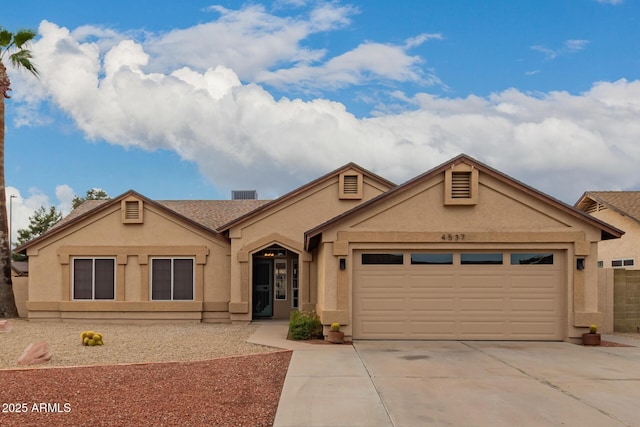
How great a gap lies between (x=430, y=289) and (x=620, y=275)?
662 cm

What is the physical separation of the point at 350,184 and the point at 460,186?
5.99 meters

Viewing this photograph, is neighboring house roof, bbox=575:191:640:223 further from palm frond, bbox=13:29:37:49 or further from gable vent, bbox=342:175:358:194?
palm frond, bbox=13:29:37:49

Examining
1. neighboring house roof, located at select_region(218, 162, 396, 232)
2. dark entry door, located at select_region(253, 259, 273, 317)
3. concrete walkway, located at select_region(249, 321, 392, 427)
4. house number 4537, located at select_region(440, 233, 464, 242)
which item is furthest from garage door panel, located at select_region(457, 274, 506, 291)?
dark entry door, located at select_region(253, 259, 273, 317)

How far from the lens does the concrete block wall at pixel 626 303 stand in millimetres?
15891

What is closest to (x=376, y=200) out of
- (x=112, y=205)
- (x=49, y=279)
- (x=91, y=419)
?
(x=91, y=419)

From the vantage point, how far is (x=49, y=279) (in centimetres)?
1877

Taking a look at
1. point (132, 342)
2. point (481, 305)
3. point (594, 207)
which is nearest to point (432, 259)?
point (481, 305)

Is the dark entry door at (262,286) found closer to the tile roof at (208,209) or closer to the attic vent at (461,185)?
the tile roof at (208,209)

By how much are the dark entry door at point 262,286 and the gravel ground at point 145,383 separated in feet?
19.3

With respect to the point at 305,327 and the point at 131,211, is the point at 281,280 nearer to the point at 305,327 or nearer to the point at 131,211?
the point at 131,211

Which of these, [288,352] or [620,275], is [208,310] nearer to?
[288,352]

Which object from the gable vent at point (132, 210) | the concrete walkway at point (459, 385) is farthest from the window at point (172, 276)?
the concrete walkway at point (459, 385)

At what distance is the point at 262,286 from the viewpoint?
20156 millimetres

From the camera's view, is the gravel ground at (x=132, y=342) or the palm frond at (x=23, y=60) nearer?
the gravel ground at (x=132, y=342)
